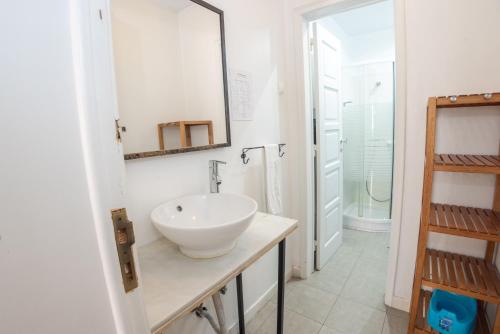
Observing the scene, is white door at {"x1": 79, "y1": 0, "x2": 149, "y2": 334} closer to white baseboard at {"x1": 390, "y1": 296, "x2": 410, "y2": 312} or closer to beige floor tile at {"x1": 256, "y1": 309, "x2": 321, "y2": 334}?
beige floor tile at {"x1": 256, "y1": 309, "x2": 321, "y2": 334}

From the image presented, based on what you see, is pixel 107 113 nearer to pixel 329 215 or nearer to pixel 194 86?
pixel 194 86

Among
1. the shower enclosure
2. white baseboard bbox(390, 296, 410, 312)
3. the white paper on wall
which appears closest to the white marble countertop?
the white paper on wall

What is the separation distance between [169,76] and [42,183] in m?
0.92

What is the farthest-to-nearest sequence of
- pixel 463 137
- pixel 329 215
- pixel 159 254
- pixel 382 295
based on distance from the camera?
pixel 329 215 < pixel 382 295 < pixel 463 137 < pixel 159 254

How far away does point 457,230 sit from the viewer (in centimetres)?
114

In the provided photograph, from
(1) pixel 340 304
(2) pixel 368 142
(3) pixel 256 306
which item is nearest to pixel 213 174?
(3) pixel 256 306

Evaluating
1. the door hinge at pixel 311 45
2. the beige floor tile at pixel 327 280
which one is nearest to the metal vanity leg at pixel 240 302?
the beige floor tile at pixel 327 280

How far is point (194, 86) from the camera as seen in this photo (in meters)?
1.23

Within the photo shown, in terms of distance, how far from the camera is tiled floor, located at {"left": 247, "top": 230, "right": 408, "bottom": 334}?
1543mm

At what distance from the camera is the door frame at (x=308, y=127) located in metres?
1.46

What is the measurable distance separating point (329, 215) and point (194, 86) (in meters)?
1.64

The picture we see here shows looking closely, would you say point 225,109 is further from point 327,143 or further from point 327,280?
point 327,280

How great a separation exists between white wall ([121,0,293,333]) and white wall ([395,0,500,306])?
82cm

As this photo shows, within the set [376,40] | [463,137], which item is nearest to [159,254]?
[463,137]
